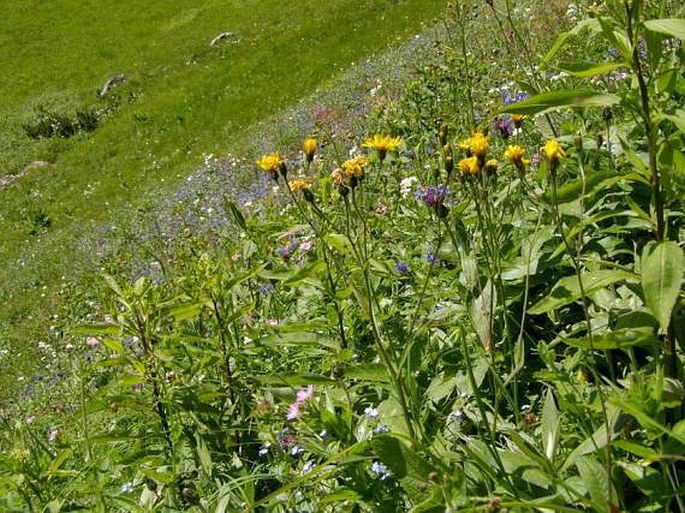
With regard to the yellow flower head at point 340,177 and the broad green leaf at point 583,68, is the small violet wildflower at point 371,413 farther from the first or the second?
the broad green leaf at point 583,68

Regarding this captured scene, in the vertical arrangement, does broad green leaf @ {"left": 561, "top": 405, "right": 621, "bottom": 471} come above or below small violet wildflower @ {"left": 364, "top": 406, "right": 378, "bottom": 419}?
above

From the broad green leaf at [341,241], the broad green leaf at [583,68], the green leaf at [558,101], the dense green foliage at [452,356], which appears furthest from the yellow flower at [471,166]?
the broad green leaf at [341,241]

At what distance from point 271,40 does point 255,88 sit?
175 inches

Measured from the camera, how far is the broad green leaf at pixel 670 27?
178 centimetres

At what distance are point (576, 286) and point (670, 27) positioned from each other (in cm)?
72

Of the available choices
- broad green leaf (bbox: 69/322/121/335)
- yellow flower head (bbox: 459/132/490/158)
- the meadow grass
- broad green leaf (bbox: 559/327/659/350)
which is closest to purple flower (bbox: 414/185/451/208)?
yellow flower head (bbox: 459/132/490/158)

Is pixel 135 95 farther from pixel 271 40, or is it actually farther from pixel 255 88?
pixel 255 88

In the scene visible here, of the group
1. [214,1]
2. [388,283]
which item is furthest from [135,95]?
[388,283]

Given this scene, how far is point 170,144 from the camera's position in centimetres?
2227

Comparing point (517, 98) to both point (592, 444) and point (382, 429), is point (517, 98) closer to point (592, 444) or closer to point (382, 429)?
point (382, 429)

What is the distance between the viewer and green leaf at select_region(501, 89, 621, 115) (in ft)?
6.34

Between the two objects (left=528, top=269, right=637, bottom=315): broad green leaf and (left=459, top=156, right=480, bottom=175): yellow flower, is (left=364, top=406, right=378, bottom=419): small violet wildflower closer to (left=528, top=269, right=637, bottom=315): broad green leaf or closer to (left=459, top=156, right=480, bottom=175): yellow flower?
(left=528, top=269, right=637, bottom=315): broad green leaf

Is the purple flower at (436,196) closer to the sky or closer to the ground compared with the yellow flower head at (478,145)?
closer to the ground

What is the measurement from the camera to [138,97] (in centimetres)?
2862
